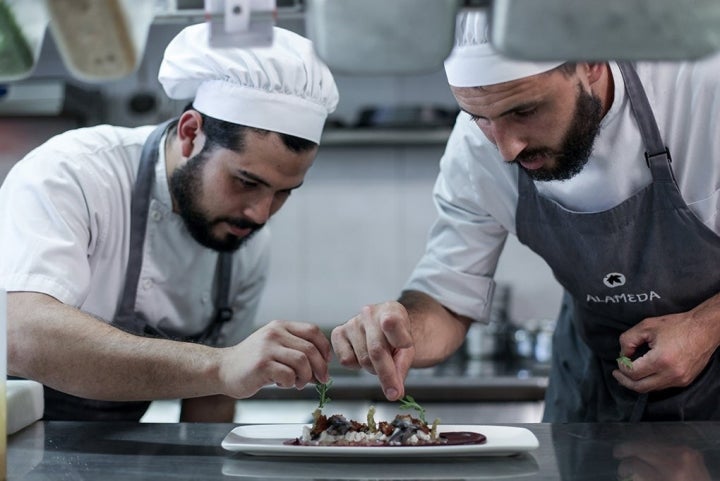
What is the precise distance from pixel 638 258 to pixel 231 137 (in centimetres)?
93

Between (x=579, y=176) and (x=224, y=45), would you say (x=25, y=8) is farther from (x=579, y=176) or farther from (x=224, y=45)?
(x=579, y=176)

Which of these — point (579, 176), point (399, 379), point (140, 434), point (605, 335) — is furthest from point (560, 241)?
point (140, 434)

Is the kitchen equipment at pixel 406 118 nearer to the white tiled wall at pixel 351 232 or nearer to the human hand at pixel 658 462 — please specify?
the white tiled wall at pixel 351 232

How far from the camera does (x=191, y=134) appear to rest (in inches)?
83.7

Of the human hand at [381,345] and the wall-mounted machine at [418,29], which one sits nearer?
the wall-mounted machine at [418,29]

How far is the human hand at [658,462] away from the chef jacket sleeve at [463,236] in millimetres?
677

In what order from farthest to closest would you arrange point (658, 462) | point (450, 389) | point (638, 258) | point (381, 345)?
point (450, 389) → point (638, 258) → point (381, 345) → point (658, 462)

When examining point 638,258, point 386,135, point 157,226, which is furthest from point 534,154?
point 386,135

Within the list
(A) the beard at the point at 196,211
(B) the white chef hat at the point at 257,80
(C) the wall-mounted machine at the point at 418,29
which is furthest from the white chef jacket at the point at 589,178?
(C) the wall-mounted machine at the point at 418,29

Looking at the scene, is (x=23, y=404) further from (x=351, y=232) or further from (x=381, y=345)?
(x=351, y=232)

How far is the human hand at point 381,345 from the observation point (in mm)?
1588

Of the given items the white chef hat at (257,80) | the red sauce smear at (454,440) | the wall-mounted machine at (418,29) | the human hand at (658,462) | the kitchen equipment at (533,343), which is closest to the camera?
the wall-mounted machine at (418,29)

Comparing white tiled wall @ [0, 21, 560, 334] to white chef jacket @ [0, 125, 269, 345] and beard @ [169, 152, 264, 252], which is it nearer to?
white chef jacket @ [0, 125, 269, 345]

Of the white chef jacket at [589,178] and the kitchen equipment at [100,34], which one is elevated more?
the kitchen equipment at [100,34]
